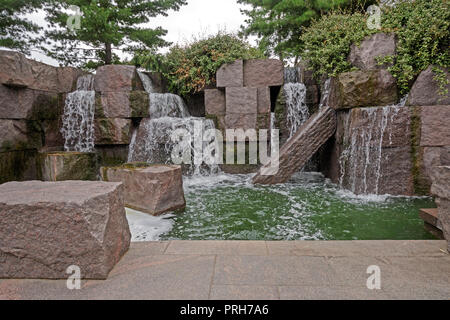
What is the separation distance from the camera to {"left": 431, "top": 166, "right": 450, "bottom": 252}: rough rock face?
2.19 metres

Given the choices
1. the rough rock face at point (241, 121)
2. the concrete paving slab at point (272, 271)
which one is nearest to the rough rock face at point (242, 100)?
the rough rock face at point (241, 121)

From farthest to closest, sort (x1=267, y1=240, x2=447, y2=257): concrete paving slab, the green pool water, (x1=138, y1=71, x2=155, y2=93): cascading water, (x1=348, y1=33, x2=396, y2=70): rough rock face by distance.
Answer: (x1=138, y1=71, x2=155, y2=93): cascading water → (x1=348, y1=33, x2=396, y2=70): rough rock face → the green pool water → (x1=267, y1=240, x2=447, y2=257): concrete paving slab

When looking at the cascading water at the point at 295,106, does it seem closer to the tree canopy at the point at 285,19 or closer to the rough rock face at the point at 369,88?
the rough rock face at the point at 369,88

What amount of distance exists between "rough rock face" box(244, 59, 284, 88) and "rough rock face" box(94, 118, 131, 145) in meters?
3.70

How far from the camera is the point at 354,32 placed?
5547mm

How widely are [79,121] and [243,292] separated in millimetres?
6982

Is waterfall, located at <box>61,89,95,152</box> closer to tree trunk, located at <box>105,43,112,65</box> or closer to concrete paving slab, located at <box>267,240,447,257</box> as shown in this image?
tree trunk, located at <box>105,43,112,65</box>

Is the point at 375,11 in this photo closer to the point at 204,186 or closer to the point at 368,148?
the point at 368,148

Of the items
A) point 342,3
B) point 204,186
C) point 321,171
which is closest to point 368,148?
point 321,171

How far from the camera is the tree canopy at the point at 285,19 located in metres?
9.61

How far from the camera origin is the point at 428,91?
15.1ft

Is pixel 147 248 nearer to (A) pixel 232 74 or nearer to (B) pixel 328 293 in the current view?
(B) pixel 328 293

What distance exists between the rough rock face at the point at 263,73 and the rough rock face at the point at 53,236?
5.89 metres

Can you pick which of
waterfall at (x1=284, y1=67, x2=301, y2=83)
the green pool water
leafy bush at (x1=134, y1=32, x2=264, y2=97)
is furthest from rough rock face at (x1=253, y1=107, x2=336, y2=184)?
leafy bush at (x1=134, y1=32, x2=264, y2=97)
